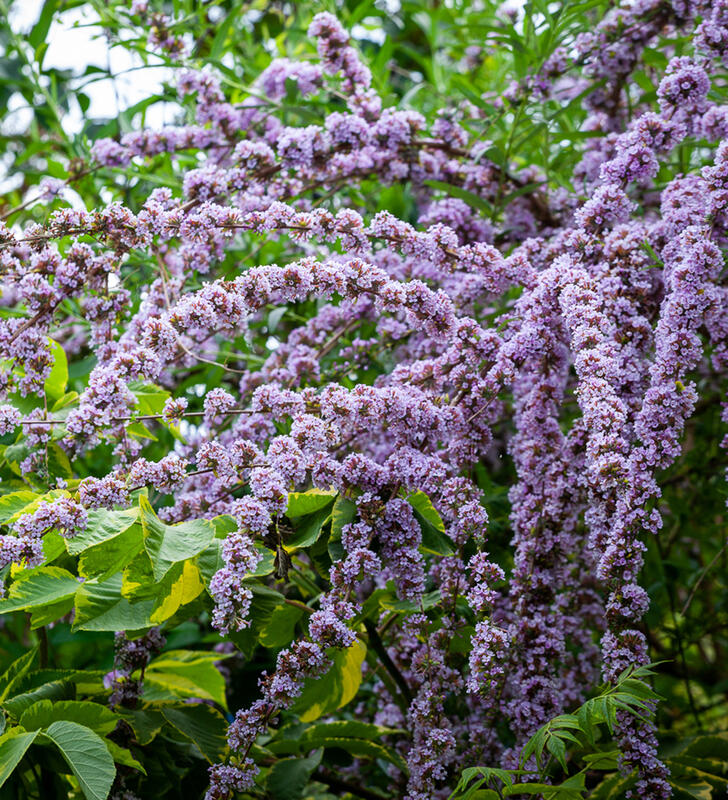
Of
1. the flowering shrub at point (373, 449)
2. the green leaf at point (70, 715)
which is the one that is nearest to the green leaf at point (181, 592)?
the flowering shrub at point (373, 449)

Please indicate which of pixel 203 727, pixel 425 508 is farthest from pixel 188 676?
pixel 425 508

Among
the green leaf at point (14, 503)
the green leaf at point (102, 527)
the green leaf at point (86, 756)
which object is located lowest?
the green leaf at point (86, 756)

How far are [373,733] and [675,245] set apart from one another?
4.17 feet

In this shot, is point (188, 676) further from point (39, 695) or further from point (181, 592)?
point (181, 592)

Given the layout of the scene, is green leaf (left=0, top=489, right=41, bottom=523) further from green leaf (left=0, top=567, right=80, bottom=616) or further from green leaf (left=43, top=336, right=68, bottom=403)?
green leaf (left=43, top=336, right=68, bottom=403)

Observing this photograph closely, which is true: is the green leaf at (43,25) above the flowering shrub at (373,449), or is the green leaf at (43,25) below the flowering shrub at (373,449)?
above

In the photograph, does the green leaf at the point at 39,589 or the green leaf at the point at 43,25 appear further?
the green leaf at the point at 43,25

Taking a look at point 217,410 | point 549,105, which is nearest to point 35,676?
point 217,410

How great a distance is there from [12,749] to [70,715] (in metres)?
0.14

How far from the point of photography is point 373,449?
194 cm

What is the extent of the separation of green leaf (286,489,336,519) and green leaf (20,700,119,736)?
0.50 metres

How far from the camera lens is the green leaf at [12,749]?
1248mm

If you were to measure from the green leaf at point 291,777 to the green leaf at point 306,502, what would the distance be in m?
0.58

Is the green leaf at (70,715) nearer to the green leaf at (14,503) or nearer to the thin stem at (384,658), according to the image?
the green leaf at (14,503)
